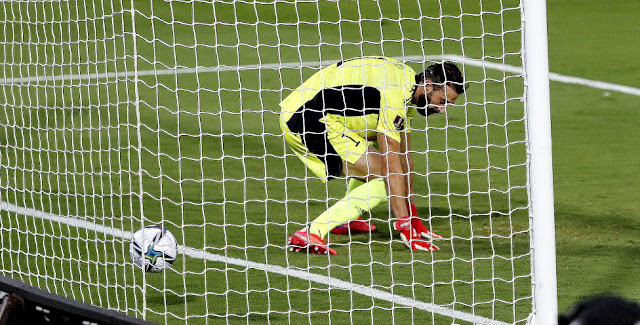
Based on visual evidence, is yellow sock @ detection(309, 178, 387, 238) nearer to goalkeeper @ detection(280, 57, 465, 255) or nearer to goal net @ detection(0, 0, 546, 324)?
goalkeeper @ detection(280, 57, 465, 255)

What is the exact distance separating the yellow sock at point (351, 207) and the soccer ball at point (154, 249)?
1.19 metres

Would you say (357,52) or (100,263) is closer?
(100,263)

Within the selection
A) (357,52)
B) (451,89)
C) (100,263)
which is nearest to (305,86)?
(451,89)

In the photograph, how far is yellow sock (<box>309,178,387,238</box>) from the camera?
6906 millimetres

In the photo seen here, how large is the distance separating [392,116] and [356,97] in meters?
0.26

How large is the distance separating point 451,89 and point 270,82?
21.0 ft

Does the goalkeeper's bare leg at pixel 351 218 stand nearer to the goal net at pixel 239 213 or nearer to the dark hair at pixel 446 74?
the goal net at pixel 239 213

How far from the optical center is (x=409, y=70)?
6656 millimetres

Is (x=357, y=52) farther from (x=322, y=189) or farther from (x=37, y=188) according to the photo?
(x=37, y=188)

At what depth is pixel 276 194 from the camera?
8.69 meters

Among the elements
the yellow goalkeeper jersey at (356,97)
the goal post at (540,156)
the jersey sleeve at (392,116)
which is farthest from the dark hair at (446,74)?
the goal post at (540,156)

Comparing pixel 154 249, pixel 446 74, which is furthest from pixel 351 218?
pixel 154 249

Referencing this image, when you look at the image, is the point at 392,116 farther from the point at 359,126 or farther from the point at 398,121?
the point at 359,126

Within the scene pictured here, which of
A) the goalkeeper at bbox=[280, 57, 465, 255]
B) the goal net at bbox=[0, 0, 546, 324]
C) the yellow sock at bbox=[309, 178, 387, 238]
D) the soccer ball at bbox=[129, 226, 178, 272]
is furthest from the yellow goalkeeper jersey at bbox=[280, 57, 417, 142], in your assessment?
the soccer ball at bbox=[129, 226, 178, 272]
